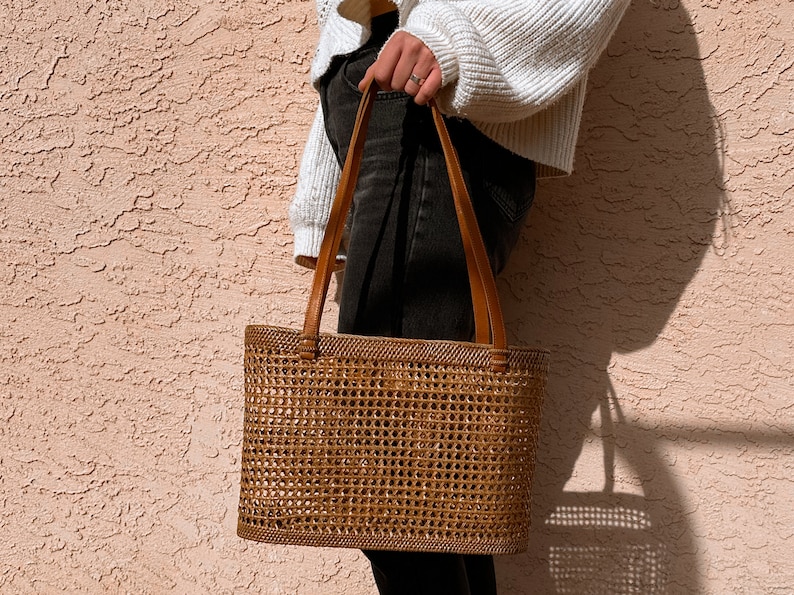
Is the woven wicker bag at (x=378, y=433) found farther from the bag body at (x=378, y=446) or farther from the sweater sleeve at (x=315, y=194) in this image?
the sweater sleeve at (x=315, y=194)

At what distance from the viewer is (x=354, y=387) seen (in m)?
1.00

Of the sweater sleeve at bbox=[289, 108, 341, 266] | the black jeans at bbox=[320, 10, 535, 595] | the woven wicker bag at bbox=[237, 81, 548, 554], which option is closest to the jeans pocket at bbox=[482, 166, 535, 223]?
the black jeans at bbox=[320, 10, 535, 595]

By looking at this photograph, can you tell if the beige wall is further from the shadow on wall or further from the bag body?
the bag body

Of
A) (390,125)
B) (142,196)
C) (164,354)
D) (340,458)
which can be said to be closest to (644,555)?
(340,458)

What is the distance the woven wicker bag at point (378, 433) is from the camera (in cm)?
100

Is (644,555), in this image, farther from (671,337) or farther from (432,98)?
(432,98)

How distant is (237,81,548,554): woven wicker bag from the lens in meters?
1.00

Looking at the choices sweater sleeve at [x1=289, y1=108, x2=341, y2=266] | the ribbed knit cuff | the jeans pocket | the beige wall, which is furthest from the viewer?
the beige wall

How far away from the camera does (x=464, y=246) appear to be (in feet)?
3.21

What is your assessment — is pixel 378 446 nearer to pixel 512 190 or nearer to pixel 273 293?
pixel 512 190

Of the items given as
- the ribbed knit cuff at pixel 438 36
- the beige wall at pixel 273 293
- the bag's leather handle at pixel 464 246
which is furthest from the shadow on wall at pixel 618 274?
the ribbed knit cuff at pixel 438 36

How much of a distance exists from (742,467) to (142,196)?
1451 mm

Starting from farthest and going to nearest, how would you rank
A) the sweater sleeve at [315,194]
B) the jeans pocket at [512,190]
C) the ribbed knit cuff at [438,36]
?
the sweater sleeve at [315,194] < the jeans pocket at [512,190] < the ribbed knit cuff at [438,36]

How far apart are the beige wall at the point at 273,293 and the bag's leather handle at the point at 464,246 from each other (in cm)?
55
